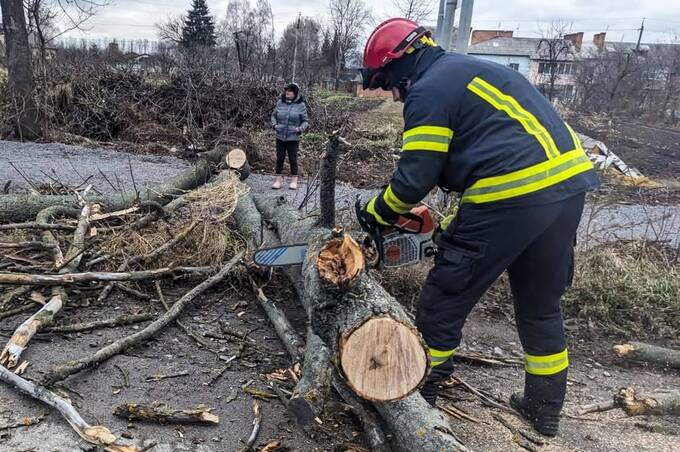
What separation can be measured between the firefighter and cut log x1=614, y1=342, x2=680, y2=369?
1.44m

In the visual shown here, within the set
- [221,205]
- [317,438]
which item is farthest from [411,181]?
[221,205]

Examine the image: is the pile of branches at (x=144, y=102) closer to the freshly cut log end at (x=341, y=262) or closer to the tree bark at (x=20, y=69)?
the tree bark at (x=20, y=69)

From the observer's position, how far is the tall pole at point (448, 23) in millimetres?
5238

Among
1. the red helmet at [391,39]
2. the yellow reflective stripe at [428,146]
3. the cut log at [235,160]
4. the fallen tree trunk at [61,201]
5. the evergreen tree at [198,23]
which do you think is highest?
the evergreen tree at [198,23]

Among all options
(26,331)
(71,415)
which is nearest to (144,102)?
(26,331)

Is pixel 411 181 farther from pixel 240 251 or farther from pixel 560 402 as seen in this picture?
pixel 240 251

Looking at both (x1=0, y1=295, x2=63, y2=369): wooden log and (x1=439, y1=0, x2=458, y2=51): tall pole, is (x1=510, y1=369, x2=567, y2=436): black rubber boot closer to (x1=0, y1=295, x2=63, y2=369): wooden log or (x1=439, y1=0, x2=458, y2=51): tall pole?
(x1=0, y1=295, x2=63, y2=369): wooden log

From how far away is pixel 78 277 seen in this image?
343 centimetres

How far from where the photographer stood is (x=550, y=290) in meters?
2.58

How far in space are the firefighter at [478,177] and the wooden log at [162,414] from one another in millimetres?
1078

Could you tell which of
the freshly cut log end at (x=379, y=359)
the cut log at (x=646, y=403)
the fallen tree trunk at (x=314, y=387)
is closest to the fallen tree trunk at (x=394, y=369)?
the freshly cut log end at (x=379, y=359)

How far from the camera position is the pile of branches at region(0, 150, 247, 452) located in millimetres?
3014

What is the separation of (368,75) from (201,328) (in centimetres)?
193

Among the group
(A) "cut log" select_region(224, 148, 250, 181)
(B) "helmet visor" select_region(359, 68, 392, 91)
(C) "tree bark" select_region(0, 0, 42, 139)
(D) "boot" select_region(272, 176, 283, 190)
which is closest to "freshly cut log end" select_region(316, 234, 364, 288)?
(B) "helmet visor" select_region(359, 68, 392, 91)
